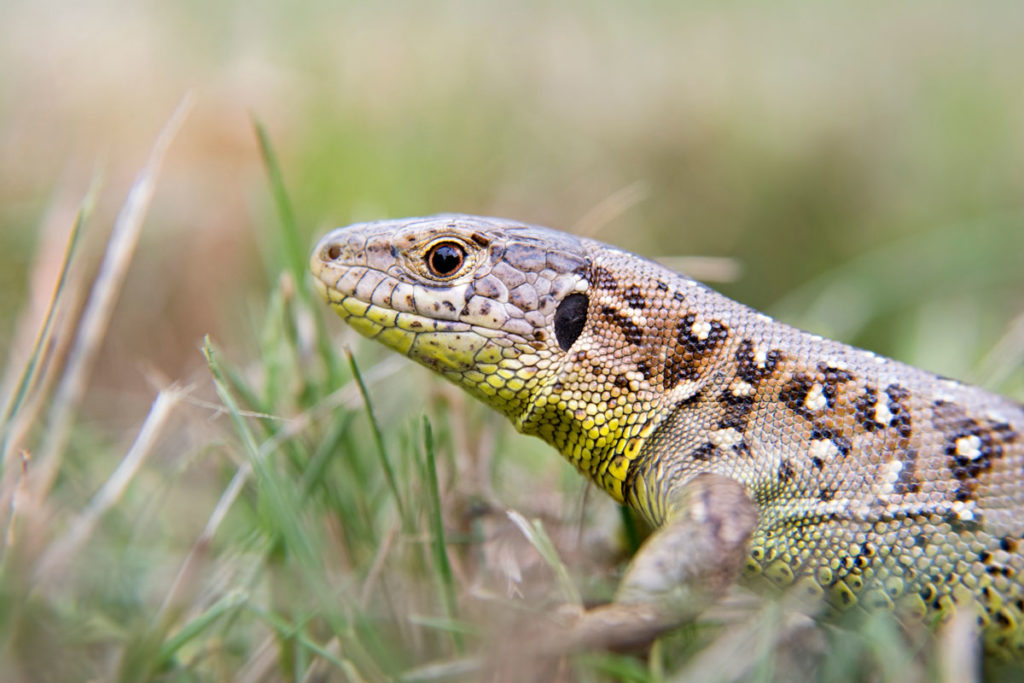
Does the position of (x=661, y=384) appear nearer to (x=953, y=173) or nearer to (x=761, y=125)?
(x=761, y=125)

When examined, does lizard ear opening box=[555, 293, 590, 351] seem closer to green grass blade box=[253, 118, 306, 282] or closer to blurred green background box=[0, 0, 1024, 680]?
blurred green background box=[0, 0, 1024, 680]

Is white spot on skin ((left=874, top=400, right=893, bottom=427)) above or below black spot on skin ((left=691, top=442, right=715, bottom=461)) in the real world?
above

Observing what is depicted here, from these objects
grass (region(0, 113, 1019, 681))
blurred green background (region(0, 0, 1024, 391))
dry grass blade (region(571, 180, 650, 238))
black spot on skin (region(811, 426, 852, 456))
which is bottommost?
grass (region(0, 113, 1019, 681))

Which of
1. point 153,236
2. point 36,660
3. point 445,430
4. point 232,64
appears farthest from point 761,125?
point 36,660

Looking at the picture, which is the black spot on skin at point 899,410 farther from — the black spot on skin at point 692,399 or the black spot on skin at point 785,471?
the black spot on skin at point 692,399

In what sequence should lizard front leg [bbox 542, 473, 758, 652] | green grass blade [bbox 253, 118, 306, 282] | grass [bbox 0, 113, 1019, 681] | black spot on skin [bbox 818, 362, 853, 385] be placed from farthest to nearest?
green grass blade [bbox 253, 118, 306, 282], black spot on skin [bbox 818, 362, 853, 385], grass [bbox 0, 113, 1019, 681], lizard front leg [bbox 542, 473, 758, 652]

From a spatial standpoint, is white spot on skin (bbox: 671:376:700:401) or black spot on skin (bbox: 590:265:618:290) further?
black spot on skin (bbox: 590:265:618:290)

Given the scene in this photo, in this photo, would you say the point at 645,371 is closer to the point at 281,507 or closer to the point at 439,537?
the point at 439,537

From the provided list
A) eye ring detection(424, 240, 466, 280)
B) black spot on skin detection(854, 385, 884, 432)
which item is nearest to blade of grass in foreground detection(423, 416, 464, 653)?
eye ring detection(424, 240, 466, 280)
